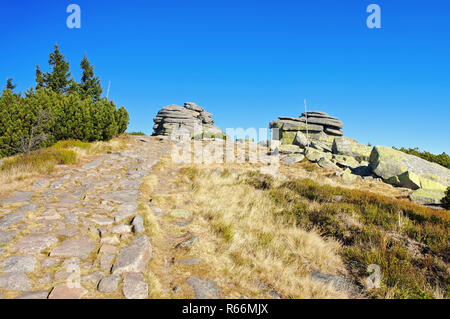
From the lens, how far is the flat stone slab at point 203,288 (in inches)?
130

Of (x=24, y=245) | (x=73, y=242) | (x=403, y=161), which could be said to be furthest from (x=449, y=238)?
(x=403, y=161)

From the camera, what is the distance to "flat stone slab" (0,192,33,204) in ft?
18.5

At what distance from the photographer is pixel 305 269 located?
451 centimetres

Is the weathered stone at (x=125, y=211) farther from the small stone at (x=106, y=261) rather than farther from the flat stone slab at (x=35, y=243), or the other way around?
the small stone at (x=106, y=261)

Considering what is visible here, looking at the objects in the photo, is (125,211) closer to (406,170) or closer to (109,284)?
(109,284)

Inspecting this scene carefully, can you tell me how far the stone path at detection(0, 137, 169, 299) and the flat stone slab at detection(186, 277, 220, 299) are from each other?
700 mm

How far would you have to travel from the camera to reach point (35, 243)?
155 inches

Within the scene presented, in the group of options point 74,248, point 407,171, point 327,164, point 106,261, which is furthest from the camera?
point 327,164

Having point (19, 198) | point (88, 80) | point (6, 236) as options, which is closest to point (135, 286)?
point (6, 236)

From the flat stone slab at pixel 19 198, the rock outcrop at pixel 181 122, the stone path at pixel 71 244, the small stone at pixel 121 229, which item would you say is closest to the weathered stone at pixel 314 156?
the stone path at pixel 71 244

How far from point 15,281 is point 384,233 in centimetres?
730

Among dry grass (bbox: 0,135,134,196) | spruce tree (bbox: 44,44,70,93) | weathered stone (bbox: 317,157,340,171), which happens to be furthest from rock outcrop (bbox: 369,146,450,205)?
spruce tree (bbox: 44,44,70,93)

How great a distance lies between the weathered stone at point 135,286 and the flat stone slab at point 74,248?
1.05 meters
